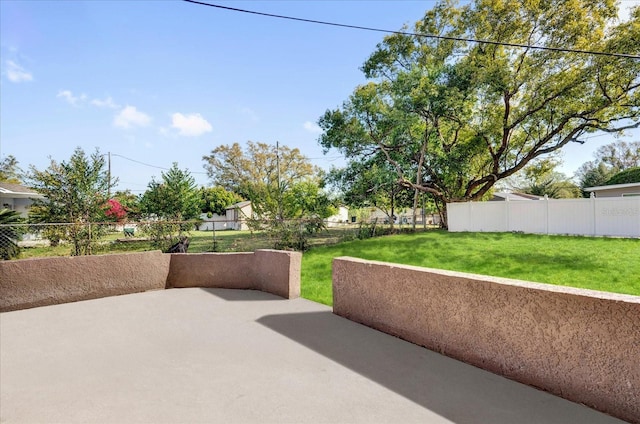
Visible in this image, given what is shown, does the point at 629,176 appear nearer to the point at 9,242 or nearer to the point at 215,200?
the point at 9,242

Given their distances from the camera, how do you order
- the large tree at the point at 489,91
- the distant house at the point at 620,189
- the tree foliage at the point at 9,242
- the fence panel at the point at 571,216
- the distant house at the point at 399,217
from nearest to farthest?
the tree foliage at the point at 9,242 < the fence panel at the point at 571,216 < the large tree at the point at 489,91 < the distant house at the point at 620,189 < the distant house at the point at 399,217

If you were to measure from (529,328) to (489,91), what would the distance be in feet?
53.3

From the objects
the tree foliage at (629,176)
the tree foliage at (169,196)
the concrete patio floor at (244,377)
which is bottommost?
the concrete patio floor at (244,377)

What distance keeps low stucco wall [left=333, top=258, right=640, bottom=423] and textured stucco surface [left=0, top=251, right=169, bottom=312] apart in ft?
18.2

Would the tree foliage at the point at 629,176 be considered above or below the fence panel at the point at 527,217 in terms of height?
above

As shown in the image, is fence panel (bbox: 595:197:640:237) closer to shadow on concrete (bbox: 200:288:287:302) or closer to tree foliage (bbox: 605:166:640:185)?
shadow on concrete (bbox: 200:288:287:302)

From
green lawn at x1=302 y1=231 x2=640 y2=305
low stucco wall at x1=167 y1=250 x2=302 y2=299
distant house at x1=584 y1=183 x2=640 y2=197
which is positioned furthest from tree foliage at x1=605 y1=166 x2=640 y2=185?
low stucco wall at x1=167 y1=250 x2=302 y2=299

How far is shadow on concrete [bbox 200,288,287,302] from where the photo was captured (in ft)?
21.1

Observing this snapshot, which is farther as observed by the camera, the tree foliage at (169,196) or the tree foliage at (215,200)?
the tree foliage at (215,200)

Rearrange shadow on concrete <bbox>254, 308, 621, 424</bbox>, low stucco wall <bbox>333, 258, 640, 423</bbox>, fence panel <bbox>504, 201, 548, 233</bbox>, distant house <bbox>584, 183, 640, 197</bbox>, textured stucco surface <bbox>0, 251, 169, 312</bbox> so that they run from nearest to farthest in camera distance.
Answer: low stucco wall <bbox>333, 258, 640, 423</bbox> → shadow on concrete <bbox>254, 308, 621, 424</bbox> → textured stucco surface <bbox>0, 251, 169, 312</bbox> → fence panel <bbox>504, 201, 548, 233</bbox> → distant house <bbox>584, 183, 640, 197</bbox>

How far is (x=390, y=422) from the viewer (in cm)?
240

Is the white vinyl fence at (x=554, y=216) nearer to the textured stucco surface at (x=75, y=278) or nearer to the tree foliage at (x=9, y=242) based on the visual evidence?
the textured stucco surface at (x=75, y=278)

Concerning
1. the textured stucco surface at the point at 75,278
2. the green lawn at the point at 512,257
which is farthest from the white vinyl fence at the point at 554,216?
the textured stucco surface at the point at 75,278

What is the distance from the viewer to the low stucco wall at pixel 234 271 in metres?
6.66
